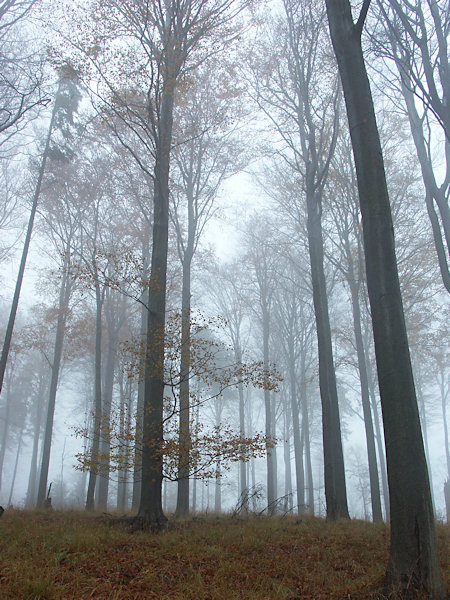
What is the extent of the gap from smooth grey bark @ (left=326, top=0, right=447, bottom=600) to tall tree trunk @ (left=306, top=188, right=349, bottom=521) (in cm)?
513

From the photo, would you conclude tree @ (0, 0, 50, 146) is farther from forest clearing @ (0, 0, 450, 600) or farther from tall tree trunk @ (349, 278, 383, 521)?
tall tree trunk @ (349, 278, 383, 521)

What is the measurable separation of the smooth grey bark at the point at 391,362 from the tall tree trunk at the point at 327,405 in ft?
16.8

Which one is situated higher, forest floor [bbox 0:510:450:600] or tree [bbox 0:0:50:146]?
tree [bbox 0:0:50:146]

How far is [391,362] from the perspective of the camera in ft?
11.4

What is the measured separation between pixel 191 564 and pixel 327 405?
17.6ft

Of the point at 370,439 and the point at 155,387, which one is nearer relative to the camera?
the point at 155,387

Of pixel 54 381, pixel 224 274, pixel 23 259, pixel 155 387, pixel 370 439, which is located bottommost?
pixel 370 439

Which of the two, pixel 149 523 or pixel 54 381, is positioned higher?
pixel 54 381

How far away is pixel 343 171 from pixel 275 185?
2293 mm

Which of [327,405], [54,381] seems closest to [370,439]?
[327,405]

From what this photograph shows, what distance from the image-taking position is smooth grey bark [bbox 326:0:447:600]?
3.04m

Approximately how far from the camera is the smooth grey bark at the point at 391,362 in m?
3.04

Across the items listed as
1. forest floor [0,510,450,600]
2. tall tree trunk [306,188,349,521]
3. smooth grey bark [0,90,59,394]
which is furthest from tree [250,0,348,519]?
smooth grey bark [0,90,59,394]

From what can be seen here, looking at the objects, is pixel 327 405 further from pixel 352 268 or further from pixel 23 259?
pixel 23 259
